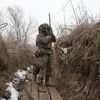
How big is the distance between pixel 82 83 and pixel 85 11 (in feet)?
12.3

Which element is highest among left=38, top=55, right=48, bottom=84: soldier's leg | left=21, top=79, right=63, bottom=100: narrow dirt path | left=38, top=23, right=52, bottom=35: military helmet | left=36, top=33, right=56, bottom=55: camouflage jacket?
left=38, top=23, right=52, bottom=35: military helmet

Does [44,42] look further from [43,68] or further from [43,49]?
[43,68]

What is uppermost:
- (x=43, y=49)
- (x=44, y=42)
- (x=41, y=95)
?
(x=44, y=42)

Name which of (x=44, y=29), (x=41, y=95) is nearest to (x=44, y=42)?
(x=44, y=29)

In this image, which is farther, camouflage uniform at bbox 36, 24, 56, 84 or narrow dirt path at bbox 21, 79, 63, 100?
camouflage uniform at bbox 36, 24, 56, 84

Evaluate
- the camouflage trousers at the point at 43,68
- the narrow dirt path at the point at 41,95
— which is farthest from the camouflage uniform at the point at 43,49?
the narrow dirt path at the point at 41,95

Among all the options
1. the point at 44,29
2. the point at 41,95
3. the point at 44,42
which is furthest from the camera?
the point at 44,29

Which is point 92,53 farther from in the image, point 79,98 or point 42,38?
point 42,38

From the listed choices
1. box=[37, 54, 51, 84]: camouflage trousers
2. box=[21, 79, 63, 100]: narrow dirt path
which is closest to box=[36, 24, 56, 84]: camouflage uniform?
box=[37, 54, 51, 84]: camouflage trousers

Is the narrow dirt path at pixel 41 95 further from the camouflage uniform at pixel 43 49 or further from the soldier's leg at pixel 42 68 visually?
the camouflage uniform at pixel 43 49

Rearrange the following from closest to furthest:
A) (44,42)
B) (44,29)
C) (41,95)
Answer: (41,95)
(44,42)
(44,29)

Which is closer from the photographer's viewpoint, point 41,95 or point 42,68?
point 41,95

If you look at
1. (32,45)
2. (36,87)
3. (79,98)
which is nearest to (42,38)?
(36,87)

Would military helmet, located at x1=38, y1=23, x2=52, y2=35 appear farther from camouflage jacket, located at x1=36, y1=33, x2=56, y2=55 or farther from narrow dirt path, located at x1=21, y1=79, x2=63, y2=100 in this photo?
narrow dirt path, located at x1=21, y1=79, x2=63, y2=100
